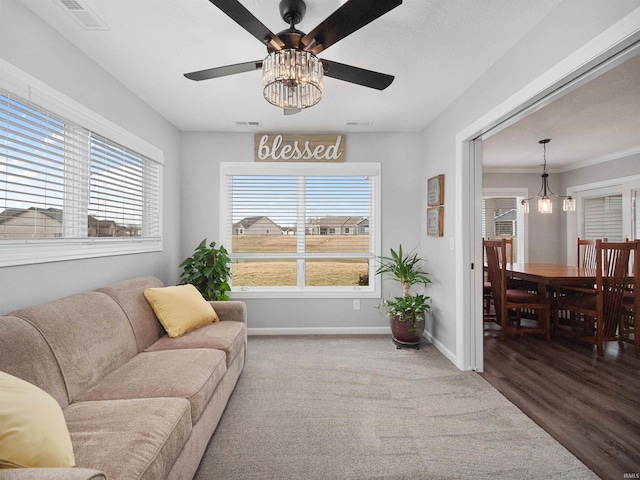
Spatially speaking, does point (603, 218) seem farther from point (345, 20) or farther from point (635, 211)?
point (345, 20)

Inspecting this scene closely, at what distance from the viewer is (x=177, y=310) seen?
2.52 m

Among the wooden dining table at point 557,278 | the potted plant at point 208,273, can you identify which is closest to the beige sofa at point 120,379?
the potted plant at point 208,273

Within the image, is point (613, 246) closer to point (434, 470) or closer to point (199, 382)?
point (434, 470)

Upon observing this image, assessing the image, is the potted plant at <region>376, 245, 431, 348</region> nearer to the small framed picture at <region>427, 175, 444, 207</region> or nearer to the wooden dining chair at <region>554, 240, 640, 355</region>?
the small framed picture at <region>427, 175, 444, 207</region>

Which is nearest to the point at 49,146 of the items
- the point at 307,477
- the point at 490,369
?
the point at 307,477

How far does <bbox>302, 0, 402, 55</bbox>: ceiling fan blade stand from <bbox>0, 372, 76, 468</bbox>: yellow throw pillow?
187cm

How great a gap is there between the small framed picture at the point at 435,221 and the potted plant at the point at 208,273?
2.33 m

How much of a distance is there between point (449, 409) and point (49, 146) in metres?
3.16

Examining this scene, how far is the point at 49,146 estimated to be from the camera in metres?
1.97

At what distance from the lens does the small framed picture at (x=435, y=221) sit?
11.1 ft

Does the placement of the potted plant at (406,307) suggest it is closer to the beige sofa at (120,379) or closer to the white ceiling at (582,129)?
the beige sofa at (120,379)

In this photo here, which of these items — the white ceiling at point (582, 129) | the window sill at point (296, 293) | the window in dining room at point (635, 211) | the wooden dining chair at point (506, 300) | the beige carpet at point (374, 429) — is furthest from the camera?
the window in dining room at point (635, 211)

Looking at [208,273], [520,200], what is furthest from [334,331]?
[520,200]

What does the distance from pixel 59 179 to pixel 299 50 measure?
1.73m
